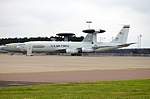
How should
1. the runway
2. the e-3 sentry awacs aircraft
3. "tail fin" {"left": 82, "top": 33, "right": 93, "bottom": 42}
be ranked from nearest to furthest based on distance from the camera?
the runway < the e-3 sentry awacs aircraft < "tail fin" {"left": 82, "top": 33, "right": 93, "bottom": 42}

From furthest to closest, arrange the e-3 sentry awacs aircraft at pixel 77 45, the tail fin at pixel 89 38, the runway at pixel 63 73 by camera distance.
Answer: the tail fin at pixel 89 38
the e-3 sentry awacs aircraft at pixel 77 45
the runway at pixel 63 73

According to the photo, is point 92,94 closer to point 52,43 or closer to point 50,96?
point 50,96

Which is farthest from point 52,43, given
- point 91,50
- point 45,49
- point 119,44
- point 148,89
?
point 148,89

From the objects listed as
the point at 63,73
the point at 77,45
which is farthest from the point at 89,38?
the point at 63,73

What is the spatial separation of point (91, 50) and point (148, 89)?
75.6 metres

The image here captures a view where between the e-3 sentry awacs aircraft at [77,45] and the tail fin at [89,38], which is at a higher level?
the tail fin at [89,38]

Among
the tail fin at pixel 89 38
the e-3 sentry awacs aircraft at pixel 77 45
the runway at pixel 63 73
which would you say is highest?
the tail fin at pixel 89 38

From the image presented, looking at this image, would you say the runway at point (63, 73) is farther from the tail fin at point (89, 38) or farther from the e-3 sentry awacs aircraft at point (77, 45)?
the tail fin at point (89, 38)

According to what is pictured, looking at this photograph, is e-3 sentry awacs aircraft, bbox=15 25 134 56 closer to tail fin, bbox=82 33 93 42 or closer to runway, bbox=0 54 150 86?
tail fin, bbox=82 33 93 42

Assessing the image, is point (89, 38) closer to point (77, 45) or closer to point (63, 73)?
point (77, 45)

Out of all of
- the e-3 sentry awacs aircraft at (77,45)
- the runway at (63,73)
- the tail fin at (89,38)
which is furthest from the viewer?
the tail fin at (89,38)

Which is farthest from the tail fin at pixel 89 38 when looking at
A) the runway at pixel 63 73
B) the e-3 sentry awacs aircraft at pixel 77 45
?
the runway at pixel 63 73

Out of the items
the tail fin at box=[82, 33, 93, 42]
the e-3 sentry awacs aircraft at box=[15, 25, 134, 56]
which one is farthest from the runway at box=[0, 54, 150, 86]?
the tail fin at box=[82, 33, 93, 42]

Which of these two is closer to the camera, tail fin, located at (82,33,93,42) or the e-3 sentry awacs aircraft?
the e-3 sentry awacs aircraft
